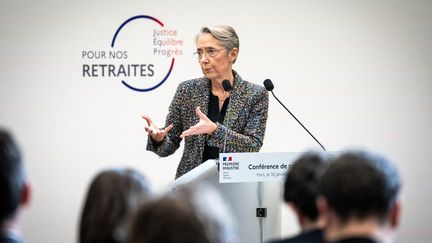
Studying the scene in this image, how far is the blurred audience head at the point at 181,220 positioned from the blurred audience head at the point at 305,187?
2.68ft

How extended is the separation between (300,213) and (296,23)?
4.33 metres

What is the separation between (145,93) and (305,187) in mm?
4200

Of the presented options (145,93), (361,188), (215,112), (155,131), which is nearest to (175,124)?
(215,112)

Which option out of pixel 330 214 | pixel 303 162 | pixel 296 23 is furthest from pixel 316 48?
pixel 330 214

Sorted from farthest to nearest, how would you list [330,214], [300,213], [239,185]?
[239,185] → [300,213] → [330,214]

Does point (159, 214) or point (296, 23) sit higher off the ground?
point (296, 23)

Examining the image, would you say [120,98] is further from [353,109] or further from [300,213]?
[300,213]

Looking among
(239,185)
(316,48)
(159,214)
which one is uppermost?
(316,48)

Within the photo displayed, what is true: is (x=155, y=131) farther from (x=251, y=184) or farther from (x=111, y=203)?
(x=111, y=203)

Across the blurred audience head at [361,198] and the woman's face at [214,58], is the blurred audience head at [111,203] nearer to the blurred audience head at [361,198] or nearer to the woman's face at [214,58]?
the blurred audience head at [361,198]

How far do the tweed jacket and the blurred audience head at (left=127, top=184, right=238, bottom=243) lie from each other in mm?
2977

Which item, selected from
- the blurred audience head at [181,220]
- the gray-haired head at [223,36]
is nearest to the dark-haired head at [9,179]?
the blurred audience head at [181,220]

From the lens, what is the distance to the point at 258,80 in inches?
248

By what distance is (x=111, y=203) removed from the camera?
192cm
